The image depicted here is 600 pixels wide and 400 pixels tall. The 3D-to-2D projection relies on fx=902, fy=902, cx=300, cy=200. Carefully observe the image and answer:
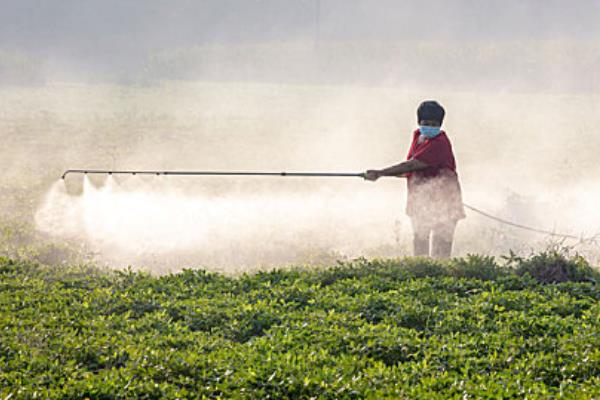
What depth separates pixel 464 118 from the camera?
31.2 meters

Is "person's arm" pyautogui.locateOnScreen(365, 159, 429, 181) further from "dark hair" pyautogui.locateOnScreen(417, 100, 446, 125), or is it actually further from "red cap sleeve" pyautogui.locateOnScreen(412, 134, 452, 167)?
"dark hair" pyautogui.locateOnScreen(417, 100, 446, 125)

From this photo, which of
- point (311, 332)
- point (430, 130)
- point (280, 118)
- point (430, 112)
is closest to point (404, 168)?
point (430, 130)

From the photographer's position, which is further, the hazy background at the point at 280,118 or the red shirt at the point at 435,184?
the hazy background at the point at 280,118

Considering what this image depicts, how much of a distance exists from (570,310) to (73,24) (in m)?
57.7

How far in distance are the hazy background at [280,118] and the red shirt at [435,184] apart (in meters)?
2.83

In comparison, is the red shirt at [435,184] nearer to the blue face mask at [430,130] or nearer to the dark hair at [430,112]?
the blue face mask at [430,130]

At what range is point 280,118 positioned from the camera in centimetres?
3109

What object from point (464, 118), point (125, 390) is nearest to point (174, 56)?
point (464, 118)

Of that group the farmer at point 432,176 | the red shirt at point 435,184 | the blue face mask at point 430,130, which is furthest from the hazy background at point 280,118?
the blue face mask at point 430,130

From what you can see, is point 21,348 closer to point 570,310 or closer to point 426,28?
point 570,310

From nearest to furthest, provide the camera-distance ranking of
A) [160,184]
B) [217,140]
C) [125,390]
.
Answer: [125,390], [160,184], [217,140]

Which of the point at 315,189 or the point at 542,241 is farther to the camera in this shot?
the point at 315,189

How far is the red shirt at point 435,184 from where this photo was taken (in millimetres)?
10186

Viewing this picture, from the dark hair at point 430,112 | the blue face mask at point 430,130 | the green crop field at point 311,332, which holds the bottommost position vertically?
the green crop field at point 311,332
